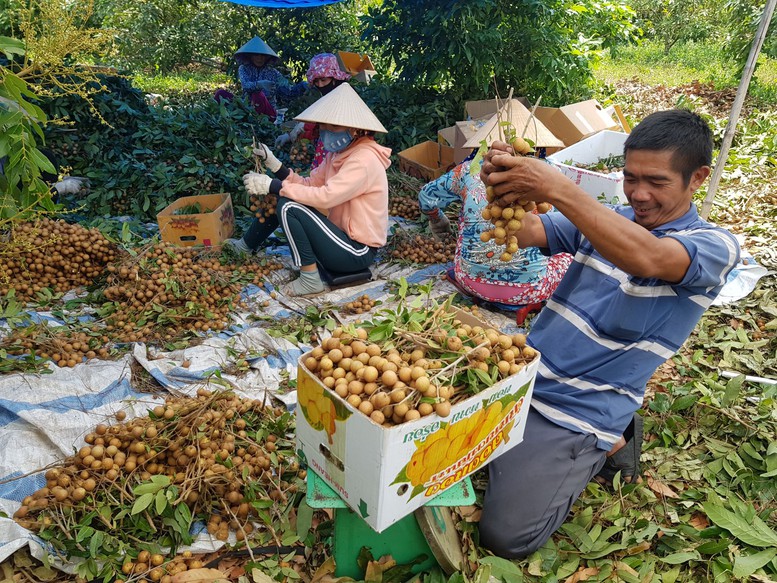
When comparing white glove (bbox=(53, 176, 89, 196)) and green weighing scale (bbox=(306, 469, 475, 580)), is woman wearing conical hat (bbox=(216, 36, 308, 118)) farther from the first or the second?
green weighing scale (bbox=(306, 469, 475, 580))

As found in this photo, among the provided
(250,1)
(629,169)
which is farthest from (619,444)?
(250,1)

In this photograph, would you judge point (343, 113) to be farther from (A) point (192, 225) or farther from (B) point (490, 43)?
(B) point (490, 43)

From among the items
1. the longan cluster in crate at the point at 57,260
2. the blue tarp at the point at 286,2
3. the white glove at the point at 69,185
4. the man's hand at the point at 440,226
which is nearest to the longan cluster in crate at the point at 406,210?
the man's hand at the point at 440,226

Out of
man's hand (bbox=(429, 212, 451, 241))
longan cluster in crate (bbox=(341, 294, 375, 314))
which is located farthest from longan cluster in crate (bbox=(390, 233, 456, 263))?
longan cluster in crate (bbox=(341, 294, 375, 314))

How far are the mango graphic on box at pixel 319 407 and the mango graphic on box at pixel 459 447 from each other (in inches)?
8.9

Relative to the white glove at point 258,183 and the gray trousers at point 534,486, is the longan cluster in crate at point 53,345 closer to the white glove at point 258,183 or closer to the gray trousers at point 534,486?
the white glove at point 258,183

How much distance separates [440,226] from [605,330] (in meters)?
2.54

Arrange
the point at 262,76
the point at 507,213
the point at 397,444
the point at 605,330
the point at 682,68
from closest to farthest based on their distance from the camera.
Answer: the point at 397,444 → the point at 507,213 → the point at 605,330 → the point at 262,76 → the point at 682,68

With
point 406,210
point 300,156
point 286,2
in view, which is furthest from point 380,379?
point 286,2

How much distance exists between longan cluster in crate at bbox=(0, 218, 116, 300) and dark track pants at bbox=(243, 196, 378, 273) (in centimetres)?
113

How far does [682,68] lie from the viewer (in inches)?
504

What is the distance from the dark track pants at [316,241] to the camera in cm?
351

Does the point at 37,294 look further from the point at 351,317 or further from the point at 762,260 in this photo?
the point at 762,260

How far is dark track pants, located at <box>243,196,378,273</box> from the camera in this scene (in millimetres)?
3512
